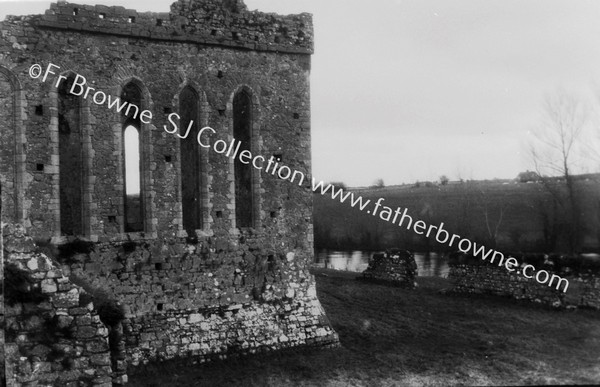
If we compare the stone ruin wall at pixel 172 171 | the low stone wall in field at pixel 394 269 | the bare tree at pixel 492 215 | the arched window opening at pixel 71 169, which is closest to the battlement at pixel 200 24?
the stone ruin wall at pixel 172 171

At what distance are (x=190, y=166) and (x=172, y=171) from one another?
2.70 ft

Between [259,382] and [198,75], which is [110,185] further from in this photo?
[259,382]

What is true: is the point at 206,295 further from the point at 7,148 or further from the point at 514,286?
the point at 514,286

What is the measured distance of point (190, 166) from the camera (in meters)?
12.0

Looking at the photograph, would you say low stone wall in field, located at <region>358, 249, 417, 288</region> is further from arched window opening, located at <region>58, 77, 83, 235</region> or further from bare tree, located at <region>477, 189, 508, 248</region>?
arched window opening, located at <region>58, 77, 83, 235</region>

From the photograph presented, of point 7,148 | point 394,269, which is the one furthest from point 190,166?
point 394,269

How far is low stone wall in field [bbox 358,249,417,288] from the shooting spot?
819 inches

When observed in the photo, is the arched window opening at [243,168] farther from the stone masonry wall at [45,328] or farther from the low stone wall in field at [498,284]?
the low stone wall in field at [498,284]

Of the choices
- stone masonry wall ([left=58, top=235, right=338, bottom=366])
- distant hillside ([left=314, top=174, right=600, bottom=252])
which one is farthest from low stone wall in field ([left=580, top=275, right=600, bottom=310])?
stone masonry wall ([left=58, top=235, right=338, bottom=366])

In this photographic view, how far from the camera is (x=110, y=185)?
1062cm

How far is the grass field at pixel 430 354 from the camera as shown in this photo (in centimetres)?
1029

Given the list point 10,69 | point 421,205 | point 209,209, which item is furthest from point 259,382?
point 421,205

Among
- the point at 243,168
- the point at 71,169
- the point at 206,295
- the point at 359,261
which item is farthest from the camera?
the point at 359,261

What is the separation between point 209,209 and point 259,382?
12.1ft
